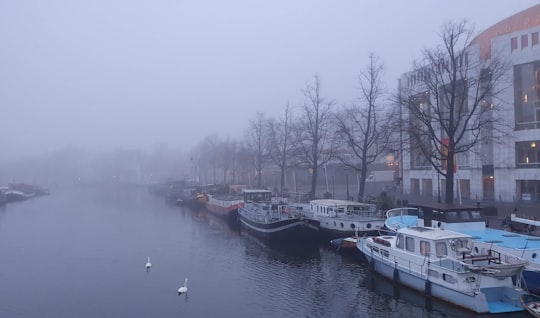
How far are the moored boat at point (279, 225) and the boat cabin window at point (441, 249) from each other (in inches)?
537

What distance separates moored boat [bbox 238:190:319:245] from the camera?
31.9 m

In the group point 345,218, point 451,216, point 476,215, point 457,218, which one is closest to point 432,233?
point 451,216

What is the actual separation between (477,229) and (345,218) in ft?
30.2

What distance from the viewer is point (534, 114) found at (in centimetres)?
4050

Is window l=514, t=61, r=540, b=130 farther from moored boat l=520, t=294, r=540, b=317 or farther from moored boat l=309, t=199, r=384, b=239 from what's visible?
moored boat l=520, t=294, r=540, b=317

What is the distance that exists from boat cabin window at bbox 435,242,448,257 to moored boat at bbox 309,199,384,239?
9.15 m

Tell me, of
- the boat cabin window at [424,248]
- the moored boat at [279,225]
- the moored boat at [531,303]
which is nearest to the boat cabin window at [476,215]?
the boat cabin window at [424,248]

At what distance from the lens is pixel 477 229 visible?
75.9 ft

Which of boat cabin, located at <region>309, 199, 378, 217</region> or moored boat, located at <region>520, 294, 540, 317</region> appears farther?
boat cabin, located at <region>309, 199, 378, 217</region>

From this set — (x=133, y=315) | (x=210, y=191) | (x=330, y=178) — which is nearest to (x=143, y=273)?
(x=133, y=315)

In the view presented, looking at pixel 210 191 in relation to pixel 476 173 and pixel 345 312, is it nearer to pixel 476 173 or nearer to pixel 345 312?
pixel 476 173

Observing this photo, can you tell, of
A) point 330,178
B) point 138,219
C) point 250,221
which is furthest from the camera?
point 330,178

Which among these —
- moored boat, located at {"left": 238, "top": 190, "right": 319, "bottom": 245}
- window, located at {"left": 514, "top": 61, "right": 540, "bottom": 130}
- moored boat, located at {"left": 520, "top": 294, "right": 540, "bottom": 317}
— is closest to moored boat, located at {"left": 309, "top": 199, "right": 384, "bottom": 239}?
moored boat, located at {"left": 238, "top": 190, "right": 319, "bottom": 245}

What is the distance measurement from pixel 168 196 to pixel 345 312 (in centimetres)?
6569
